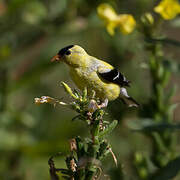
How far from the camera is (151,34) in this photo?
150cm

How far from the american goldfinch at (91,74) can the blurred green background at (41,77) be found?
1.94 ft

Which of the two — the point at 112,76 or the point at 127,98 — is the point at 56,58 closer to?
the point at 112,76

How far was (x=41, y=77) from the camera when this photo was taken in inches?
92.4

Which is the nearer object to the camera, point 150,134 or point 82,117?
point 82,117

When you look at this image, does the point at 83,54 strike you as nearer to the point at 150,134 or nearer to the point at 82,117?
the point at 150,134

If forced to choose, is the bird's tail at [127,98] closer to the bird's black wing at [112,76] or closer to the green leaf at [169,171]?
the bird's black wing at [112,76]

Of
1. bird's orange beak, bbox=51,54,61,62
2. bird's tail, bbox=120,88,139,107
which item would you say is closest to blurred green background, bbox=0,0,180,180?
bird's tail, bbox=120,88,139,107

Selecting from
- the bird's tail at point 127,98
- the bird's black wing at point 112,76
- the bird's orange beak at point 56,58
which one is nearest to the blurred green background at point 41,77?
the bird's tail at point 127,98

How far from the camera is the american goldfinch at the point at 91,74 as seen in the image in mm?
1407

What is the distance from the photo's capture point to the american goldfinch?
1.41 m

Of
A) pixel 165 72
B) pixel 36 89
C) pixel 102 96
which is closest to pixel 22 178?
pixel 36 89

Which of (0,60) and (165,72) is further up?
(165,72)

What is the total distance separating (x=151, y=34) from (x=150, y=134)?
414 millimetres

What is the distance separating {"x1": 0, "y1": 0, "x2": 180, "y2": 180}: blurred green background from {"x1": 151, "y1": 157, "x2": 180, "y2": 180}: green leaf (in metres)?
0.76
